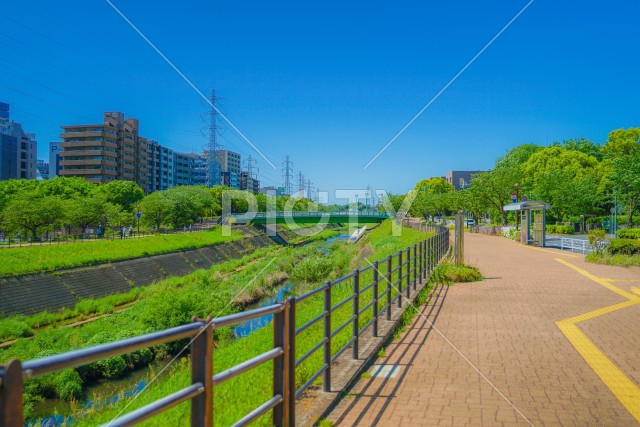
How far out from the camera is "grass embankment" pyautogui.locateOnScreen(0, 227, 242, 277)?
92.2 ft

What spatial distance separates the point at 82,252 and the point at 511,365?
33.1 metres

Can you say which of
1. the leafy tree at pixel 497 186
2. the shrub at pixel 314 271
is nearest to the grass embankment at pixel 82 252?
the shrub at pixel 314 271

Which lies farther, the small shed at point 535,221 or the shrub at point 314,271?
the small shed at point 535,221

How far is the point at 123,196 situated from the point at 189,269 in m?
30.8

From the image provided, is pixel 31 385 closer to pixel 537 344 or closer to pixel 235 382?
pixel 235 382

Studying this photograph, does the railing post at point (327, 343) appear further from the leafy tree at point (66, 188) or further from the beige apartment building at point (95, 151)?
the beige apartment building at point (95, 151)

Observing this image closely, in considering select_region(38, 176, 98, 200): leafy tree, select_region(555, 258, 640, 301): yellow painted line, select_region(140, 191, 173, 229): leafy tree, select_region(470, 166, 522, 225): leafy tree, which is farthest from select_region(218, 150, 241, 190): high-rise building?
select_region(555, 258, 640, 301): yellow painted line

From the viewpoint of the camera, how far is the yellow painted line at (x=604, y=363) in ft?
17.1

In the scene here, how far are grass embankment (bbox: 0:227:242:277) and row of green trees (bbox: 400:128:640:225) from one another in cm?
2808

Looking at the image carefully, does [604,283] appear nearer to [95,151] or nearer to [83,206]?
[83,206]

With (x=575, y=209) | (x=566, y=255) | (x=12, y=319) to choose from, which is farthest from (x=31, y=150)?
(x=566, y=255)

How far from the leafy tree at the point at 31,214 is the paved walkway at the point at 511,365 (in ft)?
118

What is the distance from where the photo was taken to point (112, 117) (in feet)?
307

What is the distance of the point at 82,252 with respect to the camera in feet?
112
